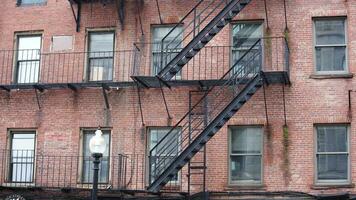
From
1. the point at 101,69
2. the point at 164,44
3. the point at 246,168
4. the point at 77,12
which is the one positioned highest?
the point at 77,12

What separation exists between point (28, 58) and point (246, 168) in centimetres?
845

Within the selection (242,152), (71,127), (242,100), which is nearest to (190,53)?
(242,100)

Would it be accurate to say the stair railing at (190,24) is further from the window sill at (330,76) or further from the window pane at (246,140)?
the window sill at (330,76)

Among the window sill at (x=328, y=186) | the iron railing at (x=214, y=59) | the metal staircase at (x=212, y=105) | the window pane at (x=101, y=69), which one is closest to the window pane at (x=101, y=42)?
the window pane at (x=101, y=69)

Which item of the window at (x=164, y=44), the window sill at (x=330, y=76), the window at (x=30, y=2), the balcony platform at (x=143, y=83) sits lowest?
the balcony platform at (x=143, y=83)

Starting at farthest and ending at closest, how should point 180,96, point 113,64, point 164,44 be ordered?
point 113,64, point 164,44, point 180,96

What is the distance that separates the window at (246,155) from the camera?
22.7m

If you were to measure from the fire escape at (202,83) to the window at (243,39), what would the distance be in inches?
2.1

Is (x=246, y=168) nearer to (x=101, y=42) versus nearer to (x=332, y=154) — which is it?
(x=332, y=154)

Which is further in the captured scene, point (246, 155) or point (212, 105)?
point (212, 105)

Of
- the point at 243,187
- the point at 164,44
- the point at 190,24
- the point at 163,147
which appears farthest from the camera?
the point at 164,44

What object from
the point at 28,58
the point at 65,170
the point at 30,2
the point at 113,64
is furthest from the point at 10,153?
the point at 30,2

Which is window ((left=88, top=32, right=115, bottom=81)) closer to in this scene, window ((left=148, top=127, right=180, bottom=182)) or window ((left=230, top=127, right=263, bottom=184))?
window ((left=148, top=127, right=180, bottom=182))

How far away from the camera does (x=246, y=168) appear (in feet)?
74.8
